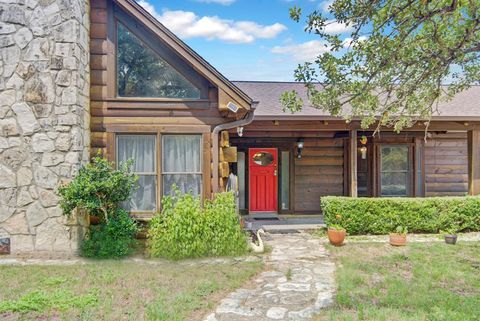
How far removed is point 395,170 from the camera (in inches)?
443

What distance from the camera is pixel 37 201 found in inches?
239

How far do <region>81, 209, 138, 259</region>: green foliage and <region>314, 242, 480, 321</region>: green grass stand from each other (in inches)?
141

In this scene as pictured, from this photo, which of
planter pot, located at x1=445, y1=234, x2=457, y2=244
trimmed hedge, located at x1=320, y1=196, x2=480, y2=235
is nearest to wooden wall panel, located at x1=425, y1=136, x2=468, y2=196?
trimmed hedge, located at x1=320, y1=196, x2=480, y2=235

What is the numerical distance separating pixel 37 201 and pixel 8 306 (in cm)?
255

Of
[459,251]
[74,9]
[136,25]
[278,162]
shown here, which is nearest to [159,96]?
[136,25]

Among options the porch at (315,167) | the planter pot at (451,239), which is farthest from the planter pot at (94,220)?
the planter pot at (451,239)

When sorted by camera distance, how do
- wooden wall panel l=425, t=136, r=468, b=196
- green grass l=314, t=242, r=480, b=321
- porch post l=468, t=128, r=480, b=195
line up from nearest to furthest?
green grass l=314, t=242, r=480, b=321
porch post l=468, t=128, r=480, b=195
wooden wall panel l=425, t=136, r=468, b=196

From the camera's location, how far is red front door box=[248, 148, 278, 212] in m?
11.0

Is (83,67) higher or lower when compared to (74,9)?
lower

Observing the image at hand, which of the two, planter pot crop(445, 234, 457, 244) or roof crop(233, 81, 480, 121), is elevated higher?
roof crop(233, 81, 480, 121)

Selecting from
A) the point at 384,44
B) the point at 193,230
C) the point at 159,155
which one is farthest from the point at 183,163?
the point at 384,44

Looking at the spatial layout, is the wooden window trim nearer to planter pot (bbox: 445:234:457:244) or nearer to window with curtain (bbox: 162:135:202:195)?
window with curtain (bbox: 162:135:202:195)

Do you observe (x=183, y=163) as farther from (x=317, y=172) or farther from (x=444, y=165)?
(x=444, y=165)

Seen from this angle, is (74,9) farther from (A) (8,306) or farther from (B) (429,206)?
(B) (429,206)
